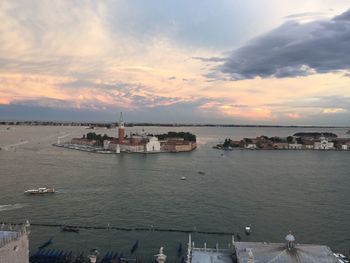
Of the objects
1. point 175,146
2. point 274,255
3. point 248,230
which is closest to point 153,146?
point 175,146

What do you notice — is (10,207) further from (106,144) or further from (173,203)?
(106,144)

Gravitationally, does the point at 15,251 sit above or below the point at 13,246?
below

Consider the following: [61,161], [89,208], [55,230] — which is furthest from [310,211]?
[61,161]

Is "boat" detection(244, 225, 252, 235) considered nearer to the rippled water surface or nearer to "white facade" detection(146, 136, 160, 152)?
the rippled water surface

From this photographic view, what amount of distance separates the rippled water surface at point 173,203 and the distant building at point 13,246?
600 cm

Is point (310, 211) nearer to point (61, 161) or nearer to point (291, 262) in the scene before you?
point (291, 262)

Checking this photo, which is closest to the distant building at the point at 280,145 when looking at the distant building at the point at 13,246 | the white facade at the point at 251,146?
the white facade at the point at 251,146

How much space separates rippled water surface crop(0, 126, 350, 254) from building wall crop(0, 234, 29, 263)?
19.6 ft

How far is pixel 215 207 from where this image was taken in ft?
62.8

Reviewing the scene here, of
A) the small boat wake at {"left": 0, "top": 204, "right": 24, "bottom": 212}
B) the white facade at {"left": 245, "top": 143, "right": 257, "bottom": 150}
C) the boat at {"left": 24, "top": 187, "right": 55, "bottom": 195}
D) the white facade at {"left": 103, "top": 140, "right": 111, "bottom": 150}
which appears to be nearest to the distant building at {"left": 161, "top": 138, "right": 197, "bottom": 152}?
the white facade at {"left": 103, "top": 140, "right": 111, "bottom": 150}

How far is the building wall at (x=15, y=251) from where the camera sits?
7.17 m

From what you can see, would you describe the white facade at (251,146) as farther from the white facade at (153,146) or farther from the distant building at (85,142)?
the distant building at (85,142)

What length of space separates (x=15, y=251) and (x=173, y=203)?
12.6m

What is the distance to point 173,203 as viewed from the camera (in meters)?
19.8
